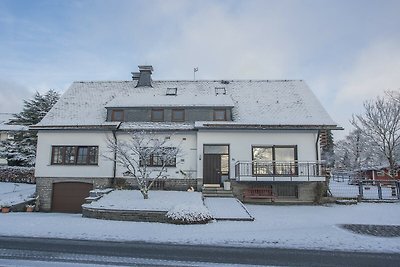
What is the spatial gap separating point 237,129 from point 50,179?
1319 centimetres

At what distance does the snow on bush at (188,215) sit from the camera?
12.8 meters

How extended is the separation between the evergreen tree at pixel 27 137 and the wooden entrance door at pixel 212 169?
20.1m

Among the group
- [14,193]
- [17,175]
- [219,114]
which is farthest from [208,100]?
[17,175]

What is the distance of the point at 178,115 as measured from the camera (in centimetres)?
2194

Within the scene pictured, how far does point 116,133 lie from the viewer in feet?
68.4

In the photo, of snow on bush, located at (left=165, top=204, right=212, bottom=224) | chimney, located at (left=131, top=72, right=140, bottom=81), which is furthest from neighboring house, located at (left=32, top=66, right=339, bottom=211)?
snow on bush, located at (left=165, top=204, right=212, bottom=224)

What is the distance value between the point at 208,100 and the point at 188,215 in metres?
11.2

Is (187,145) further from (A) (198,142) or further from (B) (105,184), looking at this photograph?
(B) (105,184)

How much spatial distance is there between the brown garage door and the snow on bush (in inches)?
376

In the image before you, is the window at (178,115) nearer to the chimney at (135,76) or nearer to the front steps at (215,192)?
the front steps at (215,192)

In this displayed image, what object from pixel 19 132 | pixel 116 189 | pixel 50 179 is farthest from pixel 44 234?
pixel 19 132

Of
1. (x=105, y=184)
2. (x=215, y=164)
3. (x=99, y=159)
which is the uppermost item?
(x=99, y=159)

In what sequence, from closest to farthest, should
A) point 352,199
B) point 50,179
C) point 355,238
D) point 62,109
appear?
1. point 355,238
2. point 352,199
3. point 50,179
4. point 62,109

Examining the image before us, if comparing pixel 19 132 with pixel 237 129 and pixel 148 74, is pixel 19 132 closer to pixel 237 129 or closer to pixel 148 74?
pixel 148 74
